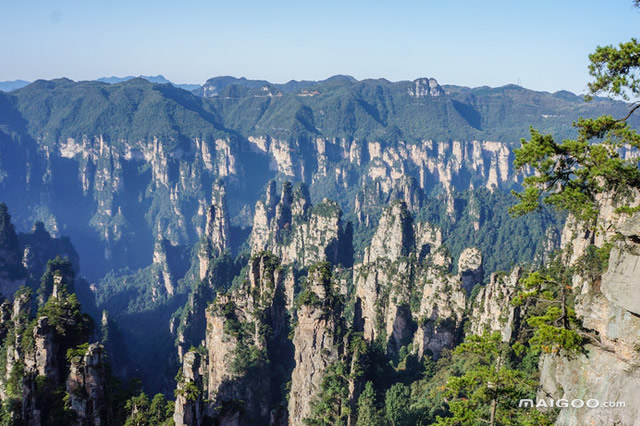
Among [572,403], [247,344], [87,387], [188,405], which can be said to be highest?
[572,403]

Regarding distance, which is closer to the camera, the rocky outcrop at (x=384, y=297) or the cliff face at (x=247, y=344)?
the cliff face at (x=247, y=344)

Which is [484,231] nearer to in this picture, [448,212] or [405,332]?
[448,212]

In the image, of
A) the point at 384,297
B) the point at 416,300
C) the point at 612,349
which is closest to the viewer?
the point at 612,349

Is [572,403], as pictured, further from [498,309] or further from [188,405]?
[498,309]

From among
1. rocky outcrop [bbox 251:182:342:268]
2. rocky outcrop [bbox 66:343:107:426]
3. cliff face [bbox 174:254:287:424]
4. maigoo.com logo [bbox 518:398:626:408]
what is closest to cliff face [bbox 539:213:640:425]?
maigoo.com logo [bbox 518:398:626:408]

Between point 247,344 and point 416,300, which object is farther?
point 416,300

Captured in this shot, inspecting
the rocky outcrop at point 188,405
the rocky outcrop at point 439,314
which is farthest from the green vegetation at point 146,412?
the rocky outcrop at point 439,314

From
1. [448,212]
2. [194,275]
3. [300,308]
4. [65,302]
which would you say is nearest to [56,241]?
[194,275]

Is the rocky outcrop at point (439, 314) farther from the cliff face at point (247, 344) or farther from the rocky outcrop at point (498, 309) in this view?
the cliff face at point (247, 344)

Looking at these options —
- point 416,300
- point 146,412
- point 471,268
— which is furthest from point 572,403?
point 471,268
